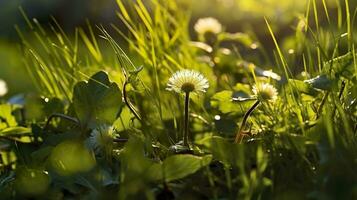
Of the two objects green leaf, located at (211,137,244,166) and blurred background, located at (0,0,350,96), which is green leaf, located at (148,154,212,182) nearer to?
green leaf, located at (211,137,244,166)

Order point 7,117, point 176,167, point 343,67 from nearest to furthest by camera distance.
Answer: point 176,167, point 343,67, point 7,117

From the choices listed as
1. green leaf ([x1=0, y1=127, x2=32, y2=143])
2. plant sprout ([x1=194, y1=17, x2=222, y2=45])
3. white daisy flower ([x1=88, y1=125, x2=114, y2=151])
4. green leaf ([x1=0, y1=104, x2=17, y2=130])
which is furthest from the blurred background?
white daisy flower ([x1=88, y1=125, x2=114, y2=151])

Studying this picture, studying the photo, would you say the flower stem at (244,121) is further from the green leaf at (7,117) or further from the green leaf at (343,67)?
the green leaf at (7,117)

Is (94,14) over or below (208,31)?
over

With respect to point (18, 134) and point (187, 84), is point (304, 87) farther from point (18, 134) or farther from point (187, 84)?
point (18, 134)

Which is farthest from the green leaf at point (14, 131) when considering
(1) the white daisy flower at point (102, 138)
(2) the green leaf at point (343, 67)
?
(2) the green leaf at point (343, 67)

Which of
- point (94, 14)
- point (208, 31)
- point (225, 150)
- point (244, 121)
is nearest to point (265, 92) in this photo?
point (244, 121)

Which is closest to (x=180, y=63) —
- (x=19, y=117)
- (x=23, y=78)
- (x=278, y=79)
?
(x=278, y=79)
